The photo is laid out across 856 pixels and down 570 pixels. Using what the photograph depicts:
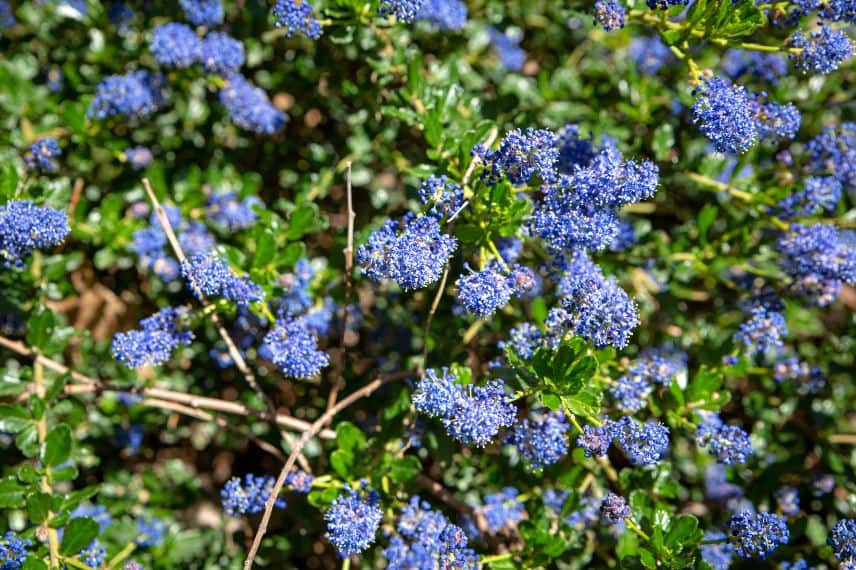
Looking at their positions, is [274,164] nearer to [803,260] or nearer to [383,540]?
[383,540]

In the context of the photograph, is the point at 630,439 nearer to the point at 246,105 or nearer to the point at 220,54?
the point at 246,105

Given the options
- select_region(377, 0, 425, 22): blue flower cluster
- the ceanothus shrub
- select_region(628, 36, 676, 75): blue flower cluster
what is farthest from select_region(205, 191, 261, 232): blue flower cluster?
select_region(628, 36, 676, 75): blue flower cluster

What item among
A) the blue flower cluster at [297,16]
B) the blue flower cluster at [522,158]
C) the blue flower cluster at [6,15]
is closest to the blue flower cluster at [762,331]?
the blue flower cluster at [522,158]

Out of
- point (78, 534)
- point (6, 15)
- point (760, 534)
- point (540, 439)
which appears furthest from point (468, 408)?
point (6, 15)

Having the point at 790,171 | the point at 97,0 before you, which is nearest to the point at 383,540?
the point at 790,171

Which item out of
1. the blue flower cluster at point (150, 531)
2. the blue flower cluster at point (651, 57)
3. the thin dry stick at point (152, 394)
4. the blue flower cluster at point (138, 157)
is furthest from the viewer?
the blue flower cluster at point (651, 57)

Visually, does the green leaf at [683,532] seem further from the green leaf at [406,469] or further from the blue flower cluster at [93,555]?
the blue flower cluster at [93,555]
